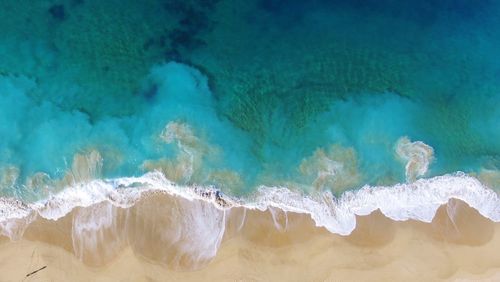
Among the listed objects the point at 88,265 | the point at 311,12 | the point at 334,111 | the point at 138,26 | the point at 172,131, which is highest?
the point at 311,12

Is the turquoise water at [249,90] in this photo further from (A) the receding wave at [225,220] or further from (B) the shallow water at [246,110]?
(A) the receding wave at [225,220]

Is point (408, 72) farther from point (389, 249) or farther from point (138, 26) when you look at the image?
point (138, 26)

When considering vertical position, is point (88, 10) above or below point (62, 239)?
above

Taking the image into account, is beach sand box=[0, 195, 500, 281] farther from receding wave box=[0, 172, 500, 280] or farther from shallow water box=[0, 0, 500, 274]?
shallow water box=[0, 0, 500, 274]

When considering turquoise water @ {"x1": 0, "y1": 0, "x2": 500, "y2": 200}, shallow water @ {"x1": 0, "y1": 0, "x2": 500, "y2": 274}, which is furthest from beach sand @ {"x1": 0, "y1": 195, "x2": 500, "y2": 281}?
turquoise water @ {"x1": 0, "y1": 0, "x2": 500, "y2": 200}

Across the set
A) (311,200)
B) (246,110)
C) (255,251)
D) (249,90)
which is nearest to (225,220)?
(255,251)

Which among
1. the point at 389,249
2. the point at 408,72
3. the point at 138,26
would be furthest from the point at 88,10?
the point at 389,249
